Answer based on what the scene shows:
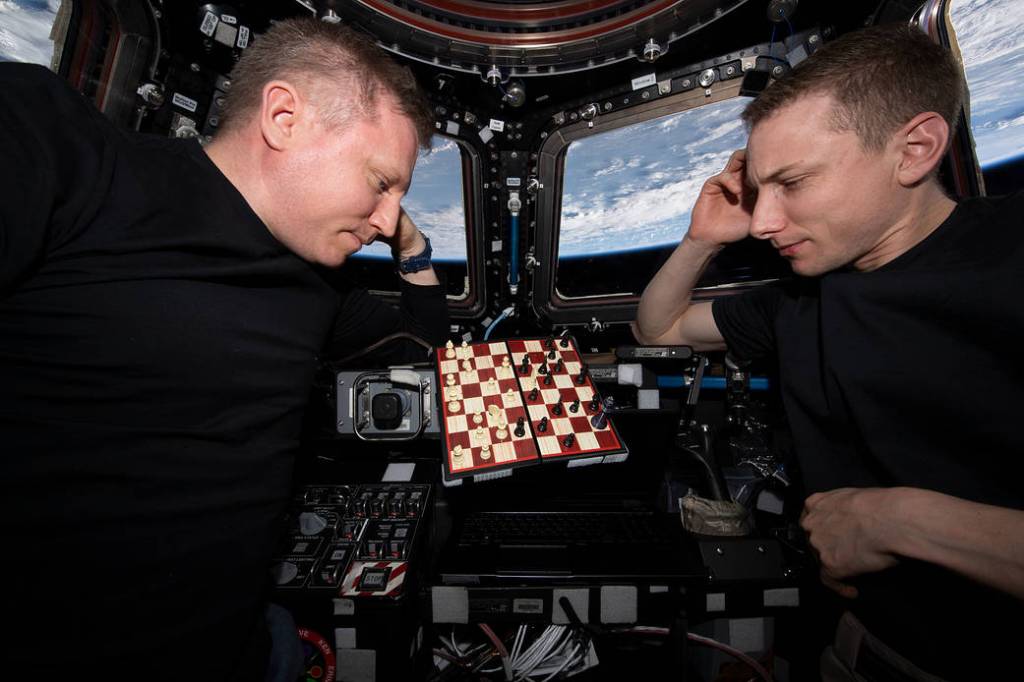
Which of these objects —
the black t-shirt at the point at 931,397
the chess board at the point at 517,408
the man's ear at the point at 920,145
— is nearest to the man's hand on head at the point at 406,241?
the chess board at the point at 517,408

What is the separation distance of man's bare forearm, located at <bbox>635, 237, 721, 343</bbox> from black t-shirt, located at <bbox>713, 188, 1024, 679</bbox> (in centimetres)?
68

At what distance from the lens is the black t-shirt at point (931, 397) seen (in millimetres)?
1148

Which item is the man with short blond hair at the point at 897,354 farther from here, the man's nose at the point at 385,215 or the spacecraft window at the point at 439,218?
the spacecraft window at the point at 439,218

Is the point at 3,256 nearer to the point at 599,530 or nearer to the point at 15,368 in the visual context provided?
the point at 15,368

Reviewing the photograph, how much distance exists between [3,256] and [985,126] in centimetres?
354

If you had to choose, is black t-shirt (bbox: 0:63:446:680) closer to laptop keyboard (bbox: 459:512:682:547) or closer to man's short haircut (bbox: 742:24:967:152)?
laptop keyboard (bbox: 459:512:682:547)

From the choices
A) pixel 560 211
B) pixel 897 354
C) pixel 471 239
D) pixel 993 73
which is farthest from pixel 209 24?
pixel 993 73

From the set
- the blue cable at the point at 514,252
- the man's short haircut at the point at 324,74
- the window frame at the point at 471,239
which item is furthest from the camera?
the blue cable at the point at 514,252

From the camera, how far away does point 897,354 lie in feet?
4.33

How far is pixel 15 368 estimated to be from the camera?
919 millimetres

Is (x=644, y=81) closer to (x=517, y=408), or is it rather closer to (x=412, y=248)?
(x=412, y=248)

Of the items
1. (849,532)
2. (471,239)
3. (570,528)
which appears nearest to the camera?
(849,532)

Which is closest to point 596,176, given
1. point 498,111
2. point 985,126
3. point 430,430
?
point 498,111

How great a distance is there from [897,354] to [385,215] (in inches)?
69.7
